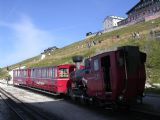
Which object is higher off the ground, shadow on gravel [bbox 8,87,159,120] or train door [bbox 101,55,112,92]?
train door [bbox 101,55,112,92]

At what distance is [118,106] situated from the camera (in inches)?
624

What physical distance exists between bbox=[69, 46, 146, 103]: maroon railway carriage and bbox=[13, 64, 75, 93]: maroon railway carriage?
25.7 feet

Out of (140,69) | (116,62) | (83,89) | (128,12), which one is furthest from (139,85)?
(128,12)

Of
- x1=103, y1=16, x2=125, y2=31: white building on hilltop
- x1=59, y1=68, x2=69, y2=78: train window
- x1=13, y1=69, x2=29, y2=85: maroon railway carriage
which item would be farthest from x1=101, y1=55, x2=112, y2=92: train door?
x1=103, y1=16, x2=125, y2=31: white building on hilltop

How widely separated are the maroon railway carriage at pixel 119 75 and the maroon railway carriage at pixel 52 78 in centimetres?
785

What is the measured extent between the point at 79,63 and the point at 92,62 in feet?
20.1

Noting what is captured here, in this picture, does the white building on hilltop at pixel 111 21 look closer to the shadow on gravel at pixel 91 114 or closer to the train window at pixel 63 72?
the train window at pixel 63 72

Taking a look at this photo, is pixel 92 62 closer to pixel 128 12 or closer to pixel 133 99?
pixel 133 99

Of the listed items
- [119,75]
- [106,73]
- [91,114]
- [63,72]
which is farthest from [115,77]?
[63,72]

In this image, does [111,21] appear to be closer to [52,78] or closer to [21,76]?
[21,76]

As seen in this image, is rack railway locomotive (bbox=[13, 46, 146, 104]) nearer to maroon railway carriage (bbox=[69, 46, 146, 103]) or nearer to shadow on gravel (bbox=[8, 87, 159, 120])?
maroon railway carriage (bbox=[69, 46, 146, 103])

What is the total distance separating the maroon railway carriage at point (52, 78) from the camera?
25594 mm

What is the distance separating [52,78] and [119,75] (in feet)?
41.7

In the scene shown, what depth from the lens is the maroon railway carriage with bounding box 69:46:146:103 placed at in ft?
50.4
